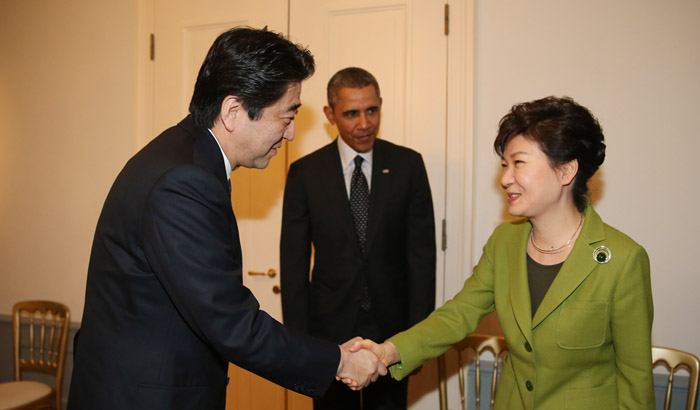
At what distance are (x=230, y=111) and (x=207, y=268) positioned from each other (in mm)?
511

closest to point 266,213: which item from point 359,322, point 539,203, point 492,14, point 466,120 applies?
point 359,322

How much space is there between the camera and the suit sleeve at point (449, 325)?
2.12 m

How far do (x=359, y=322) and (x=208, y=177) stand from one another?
1.53 m

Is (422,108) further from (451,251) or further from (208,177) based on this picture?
(208,177)

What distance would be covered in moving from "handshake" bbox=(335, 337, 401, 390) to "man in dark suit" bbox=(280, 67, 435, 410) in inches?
25.3

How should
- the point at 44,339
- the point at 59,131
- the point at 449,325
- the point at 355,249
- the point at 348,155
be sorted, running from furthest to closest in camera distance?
the point at 59,131
the point at 44,339
the point at 348,155
the point at 355,249
the point at 449,325

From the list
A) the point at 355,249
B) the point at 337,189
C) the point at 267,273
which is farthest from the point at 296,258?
the point at 267,273

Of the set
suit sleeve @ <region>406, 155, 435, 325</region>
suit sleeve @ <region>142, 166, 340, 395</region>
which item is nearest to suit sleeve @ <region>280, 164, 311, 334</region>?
suit sleeve @ <region>406, 155, 435, 325</region>

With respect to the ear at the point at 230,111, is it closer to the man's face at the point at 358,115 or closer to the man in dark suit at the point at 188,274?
the man in dark suit at the point at 188,274

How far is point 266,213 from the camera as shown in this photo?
354 centimetres

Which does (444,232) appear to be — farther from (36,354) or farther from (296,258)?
(36,354)

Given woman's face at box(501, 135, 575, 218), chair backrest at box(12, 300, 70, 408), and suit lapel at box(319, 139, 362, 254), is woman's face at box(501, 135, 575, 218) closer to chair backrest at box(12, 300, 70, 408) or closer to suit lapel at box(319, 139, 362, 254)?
Answer: suit lapel at box(319, 139, 362, 254)

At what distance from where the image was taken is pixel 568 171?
1874mm

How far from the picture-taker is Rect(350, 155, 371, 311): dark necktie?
2820 mm
